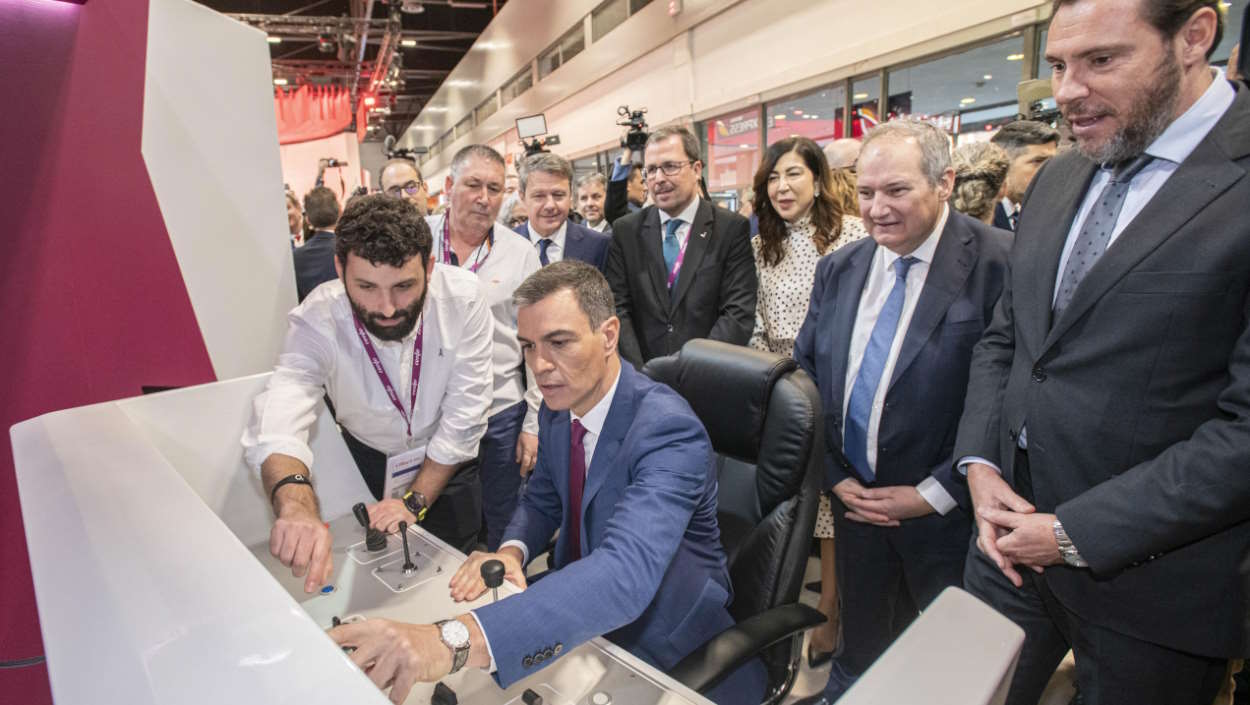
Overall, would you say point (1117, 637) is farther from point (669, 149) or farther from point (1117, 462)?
point (669, 149)

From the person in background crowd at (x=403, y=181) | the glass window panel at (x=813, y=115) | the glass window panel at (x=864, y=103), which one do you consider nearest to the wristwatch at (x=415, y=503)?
the person in background crowd at (x=403, y=181)

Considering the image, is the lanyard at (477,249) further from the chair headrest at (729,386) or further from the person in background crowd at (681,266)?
the chair headrest at (729,386)

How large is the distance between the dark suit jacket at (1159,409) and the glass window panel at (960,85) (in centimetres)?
371

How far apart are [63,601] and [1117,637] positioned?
1.60 meters

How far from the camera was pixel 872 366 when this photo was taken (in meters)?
1.72

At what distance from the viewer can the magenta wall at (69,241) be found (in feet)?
5.30

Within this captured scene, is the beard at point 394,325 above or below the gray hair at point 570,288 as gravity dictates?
below

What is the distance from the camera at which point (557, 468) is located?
1566mm

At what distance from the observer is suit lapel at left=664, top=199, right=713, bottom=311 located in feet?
8.51

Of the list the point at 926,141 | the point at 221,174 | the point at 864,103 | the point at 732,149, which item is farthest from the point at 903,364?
the point at 732,149

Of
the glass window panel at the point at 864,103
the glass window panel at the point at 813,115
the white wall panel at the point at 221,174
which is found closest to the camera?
the white wall panel at the point at 221,174

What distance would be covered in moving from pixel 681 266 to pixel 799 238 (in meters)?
0.47

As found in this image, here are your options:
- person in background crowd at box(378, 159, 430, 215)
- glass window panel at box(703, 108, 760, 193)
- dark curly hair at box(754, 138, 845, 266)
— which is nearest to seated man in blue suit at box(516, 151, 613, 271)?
dark curly hair at box(754, 138, 845, 266)

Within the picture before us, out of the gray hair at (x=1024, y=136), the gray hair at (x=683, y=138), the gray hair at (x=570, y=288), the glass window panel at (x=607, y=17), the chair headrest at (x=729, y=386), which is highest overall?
the glass window panel at (x=607, y=17)
